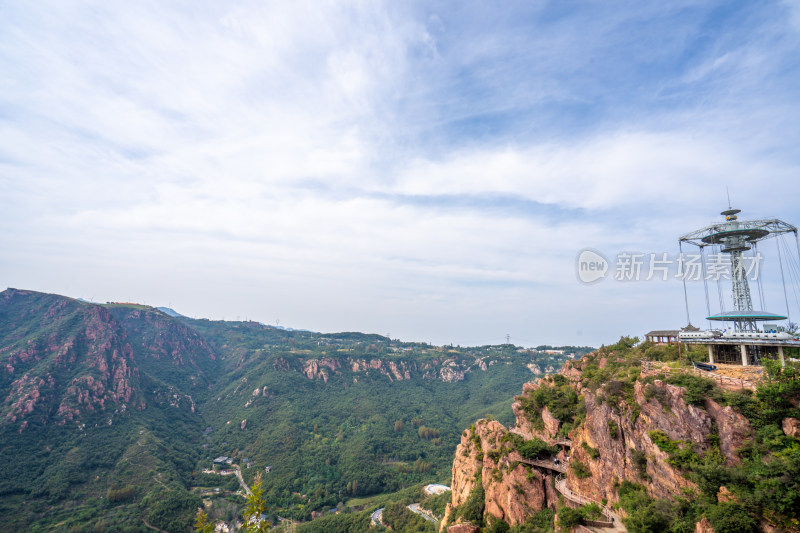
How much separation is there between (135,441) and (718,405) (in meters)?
148

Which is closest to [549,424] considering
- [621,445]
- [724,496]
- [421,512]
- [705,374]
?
[621,445]

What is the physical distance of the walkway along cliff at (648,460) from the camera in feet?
50.3

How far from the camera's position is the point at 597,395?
2611 centimetres

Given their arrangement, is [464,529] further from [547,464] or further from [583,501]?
[583,501]

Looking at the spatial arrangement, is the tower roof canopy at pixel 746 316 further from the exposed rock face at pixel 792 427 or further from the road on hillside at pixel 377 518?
the road on hillside at pixel 377 518

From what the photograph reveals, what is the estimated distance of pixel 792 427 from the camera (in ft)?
52.1

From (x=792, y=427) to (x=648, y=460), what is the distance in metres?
7.21

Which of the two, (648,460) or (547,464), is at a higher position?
(648,460)

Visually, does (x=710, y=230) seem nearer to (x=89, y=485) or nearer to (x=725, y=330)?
(x=725, y=330)

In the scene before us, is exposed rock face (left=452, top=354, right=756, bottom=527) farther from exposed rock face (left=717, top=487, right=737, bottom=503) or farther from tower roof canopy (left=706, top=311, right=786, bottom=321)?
tower roof canopy (left=706, top=311, right=786, bottom=321)

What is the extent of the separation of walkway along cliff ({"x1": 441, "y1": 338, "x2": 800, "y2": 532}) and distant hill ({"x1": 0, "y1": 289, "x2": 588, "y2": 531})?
8700 cm

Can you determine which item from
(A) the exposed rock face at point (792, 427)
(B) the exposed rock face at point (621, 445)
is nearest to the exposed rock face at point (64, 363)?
(B) the exposed rock face at point (621, 445)

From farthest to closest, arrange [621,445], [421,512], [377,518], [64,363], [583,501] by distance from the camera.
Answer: [64,363] → [377,518] → [421,512] → [583,501] → [621,445]

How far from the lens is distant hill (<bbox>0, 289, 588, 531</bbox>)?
83812mm
